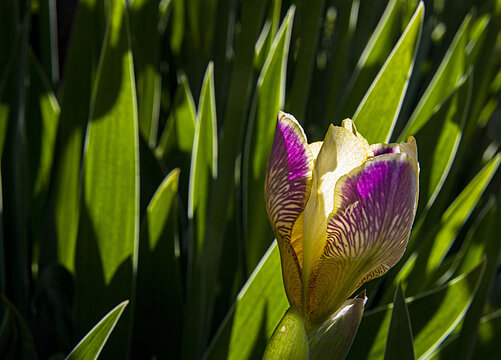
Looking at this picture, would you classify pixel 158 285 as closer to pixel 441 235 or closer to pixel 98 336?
pixel 98 336

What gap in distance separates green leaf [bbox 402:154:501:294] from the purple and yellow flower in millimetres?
387

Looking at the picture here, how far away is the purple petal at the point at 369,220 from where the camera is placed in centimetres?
31

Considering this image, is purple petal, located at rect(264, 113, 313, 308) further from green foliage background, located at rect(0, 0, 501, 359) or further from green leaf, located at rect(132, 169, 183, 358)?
green leaf, located at rect(132, 169, 183, 358)

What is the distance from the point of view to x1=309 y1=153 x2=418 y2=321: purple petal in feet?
1.02

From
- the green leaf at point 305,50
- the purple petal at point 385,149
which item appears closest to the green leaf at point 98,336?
the purple petal at point 385,149

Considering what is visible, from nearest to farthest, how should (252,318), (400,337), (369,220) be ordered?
1. (369,220)
2. (400,337)
3. (252,318)

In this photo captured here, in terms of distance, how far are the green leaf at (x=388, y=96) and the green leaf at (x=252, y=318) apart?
7.8 inches

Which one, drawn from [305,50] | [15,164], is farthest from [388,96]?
[15,164]

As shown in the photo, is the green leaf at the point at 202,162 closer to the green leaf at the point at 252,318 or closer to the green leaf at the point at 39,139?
the green leaf at the point at 252,318

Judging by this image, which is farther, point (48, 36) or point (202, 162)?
point (48, 36)

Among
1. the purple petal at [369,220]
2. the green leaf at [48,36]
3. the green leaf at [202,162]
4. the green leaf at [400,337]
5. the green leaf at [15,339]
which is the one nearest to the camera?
the purple petal at [369,220]

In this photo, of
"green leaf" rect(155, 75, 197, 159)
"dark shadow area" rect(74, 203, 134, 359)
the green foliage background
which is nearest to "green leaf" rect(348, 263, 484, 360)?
the green foliage background

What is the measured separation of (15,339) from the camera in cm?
57

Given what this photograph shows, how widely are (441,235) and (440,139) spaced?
0.13m
